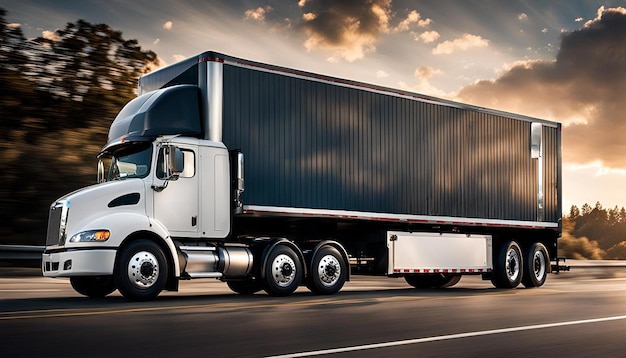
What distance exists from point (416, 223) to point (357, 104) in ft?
9.93

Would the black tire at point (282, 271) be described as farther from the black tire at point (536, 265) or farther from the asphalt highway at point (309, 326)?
the black tire at point (536, 265)

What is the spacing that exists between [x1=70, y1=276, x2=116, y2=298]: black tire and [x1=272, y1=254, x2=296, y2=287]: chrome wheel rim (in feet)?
9.59

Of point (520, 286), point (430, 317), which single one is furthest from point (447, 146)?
point (430, 317)

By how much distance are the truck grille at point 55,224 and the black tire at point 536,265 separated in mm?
11790

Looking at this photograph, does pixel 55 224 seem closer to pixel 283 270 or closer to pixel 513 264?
pixel 283 270

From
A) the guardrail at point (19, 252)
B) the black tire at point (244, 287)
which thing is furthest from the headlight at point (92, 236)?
the guardrail at point (19, 252)

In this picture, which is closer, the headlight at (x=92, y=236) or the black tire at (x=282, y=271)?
the headlight at (x=92, y=236)

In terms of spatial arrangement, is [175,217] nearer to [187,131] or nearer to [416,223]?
[187,131]

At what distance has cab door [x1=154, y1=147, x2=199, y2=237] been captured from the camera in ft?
48.5

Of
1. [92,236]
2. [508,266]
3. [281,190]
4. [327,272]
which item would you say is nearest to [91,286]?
[92,236]

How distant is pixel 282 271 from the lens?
16.0 meters

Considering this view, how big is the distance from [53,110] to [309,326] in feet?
54.7

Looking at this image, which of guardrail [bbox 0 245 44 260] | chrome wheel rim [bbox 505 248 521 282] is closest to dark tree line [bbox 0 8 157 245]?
guardrail [bbox 0 245 44 260]

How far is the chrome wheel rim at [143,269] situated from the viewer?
45.8 ft
